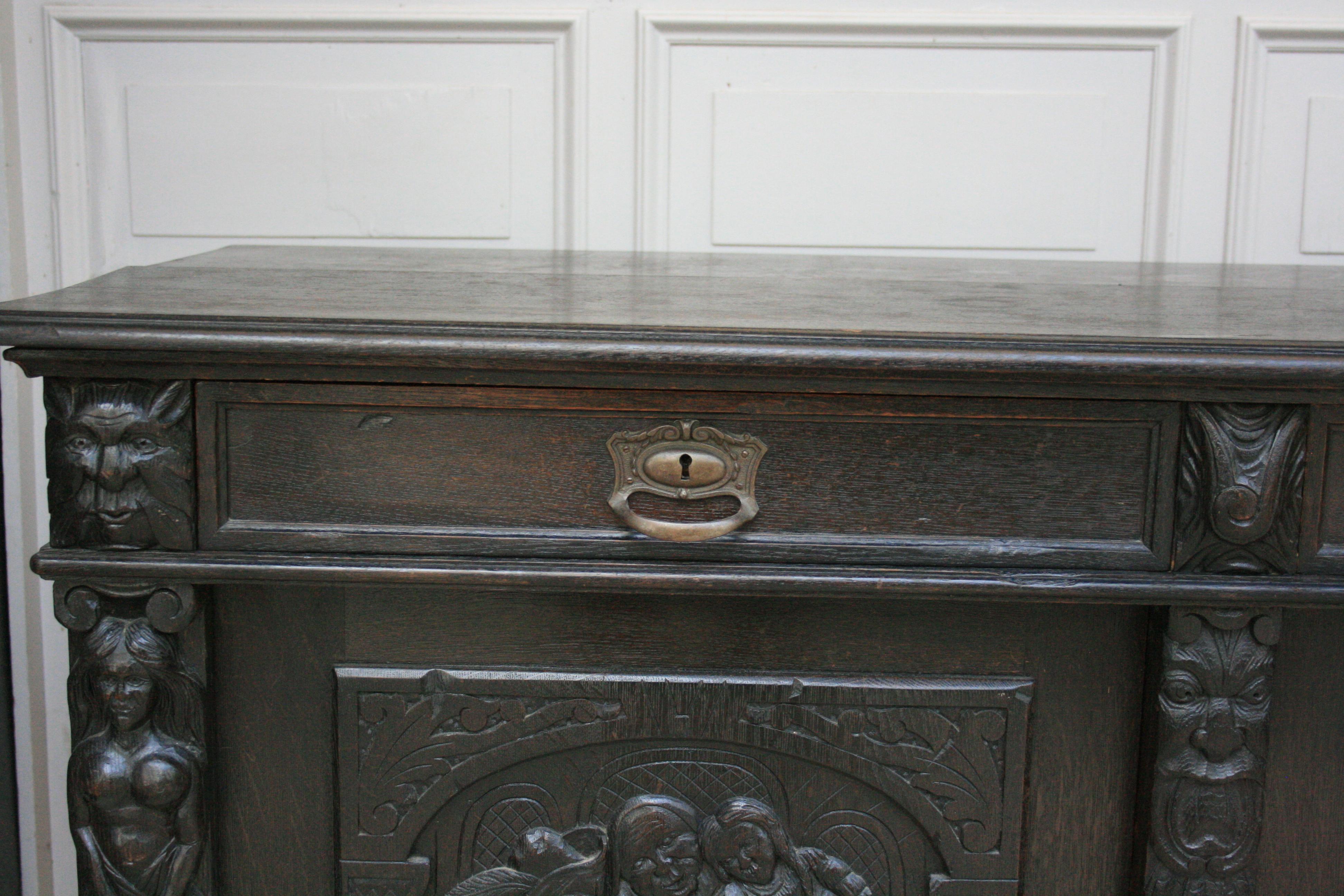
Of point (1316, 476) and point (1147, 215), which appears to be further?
point (1147, 215)

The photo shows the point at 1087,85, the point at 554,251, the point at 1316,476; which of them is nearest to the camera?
the point at 1316,476

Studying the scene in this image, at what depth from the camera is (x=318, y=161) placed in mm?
1195

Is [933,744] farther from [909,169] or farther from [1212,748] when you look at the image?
[909,169]

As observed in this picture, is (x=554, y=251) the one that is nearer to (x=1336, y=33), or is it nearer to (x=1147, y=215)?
(x=1147, y=215)

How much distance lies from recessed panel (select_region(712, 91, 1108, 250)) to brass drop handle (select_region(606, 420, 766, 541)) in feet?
2.17

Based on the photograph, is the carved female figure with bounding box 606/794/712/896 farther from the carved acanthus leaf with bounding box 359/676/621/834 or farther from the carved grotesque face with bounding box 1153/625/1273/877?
the carved grotesque face with bounding box 1153/625/1273/877

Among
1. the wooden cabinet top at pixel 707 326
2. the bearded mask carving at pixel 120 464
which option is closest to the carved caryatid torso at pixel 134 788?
the bearded mask carving at pixel 120 464

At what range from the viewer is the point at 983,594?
58 cm

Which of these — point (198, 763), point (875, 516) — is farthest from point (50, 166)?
point (875, 516)

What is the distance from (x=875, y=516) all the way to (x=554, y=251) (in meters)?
0.58

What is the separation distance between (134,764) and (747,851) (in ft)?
1.10

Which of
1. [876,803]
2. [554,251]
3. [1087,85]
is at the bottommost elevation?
[876,803]

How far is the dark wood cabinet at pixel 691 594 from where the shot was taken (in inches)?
22.3

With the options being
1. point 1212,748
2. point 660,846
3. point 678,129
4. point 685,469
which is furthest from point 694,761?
point 678,129
